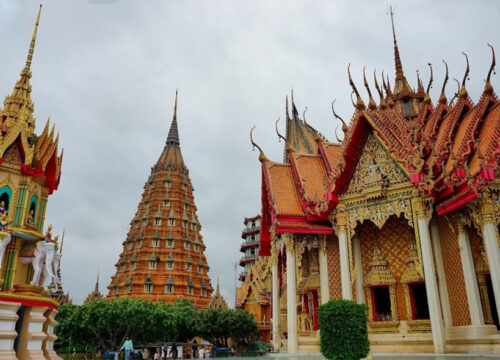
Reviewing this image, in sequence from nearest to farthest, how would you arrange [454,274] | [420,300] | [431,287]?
[431,287] < [454,274] < [420,300]

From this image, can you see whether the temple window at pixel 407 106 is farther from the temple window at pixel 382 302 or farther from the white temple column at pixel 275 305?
the white temple column at pixel 275 305

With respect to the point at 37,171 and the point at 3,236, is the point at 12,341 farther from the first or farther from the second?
the point at 37,171

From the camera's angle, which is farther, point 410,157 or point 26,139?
point 410,157

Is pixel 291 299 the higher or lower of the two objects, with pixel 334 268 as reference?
lower

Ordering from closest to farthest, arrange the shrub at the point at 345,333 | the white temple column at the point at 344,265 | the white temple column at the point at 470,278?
the shrub at the point at 345,333, the white temple column at the point at 470,278, the white temple column at the point at 344,265

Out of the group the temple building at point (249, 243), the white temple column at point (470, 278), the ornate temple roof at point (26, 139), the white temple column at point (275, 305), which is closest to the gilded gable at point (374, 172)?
the white temple column at point (470, 278)

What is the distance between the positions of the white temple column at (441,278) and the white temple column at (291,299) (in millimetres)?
5122

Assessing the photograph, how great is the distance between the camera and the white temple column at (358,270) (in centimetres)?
1570

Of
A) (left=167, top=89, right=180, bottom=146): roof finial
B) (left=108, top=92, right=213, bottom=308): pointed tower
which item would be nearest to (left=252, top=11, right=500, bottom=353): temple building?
Answer: (left=108, top=92, right=213, bottom=308): pointed tower

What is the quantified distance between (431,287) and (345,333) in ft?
16.2

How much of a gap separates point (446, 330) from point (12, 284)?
41.7 feet

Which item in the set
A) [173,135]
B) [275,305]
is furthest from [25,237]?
[173,135]

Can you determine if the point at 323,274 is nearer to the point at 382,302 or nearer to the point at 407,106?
the point at 382,302

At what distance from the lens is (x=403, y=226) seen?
1627 cm
